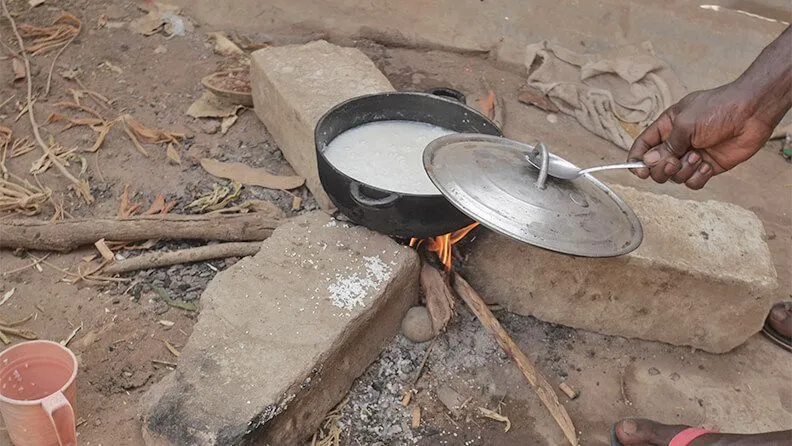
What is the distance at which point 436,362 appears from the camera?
3.18 meters

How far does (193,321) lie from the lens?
3.13m

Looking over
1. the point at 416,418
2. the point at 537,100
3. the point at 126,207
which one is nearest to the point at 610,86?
the point at 537,100

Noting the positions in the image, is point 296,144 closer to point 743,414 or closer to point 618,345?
point 618,345

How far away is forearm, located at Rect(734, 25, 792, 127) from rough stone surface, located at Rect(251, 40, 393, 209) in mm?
2040

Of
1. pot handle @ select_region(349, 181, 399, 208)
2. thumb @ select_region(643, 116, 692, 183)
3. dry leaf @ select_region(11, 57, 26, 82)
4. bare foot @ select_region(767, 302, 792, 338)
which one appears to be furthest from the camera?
dry leaf @ select_region(11, 57, 26, 82)

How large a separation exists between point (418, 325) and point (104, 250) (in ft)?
5.18

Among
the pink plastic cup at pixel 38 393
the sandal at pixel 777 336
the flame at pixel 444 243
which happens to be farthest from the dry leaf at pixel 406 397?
the sandal at pixel 777 336

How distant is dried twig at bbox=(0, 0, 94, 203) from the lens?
3752 millimetres

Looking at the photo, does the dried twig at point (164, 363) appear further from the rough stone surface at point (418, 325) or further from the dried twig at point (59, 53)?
the dried twig at point (59, 53)

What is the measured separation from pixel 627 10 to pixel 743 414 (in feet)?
10.6

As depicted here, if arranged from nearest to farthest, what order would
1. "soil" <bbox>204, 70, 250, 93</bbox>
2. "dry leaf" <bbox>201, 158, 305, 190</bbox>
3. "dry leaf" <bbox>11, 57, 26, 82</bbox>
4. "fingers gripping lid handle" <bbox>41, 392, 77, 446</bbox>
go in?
"fingers gripping lid handle" <bbox>41, 392, 77, 446</bbox>
"dry leaf" <bbox>201, 158, 305, 190</bbox>
"soil" <bbox>204, 70, 250, 93</bbox>
"dry leaf" <bbox>11, 57, 26, 82</bbox>

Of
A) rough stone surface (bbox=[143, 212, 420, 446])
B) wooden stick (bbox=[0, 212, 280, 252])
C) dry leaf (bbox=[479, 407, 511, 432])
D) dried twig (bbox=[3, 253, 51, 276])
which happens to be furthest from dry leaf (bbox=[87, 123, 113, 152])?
dry leaf (bbox=[479, 407, 511, 432])

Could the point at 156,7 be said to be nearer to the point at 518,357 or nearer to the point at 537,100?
the point at 537,100

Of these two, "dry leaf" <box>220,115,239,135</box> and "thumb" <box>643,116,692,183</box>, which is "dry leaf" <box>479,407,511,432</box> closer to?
"thumb" <box>643,116,692,183</box>
